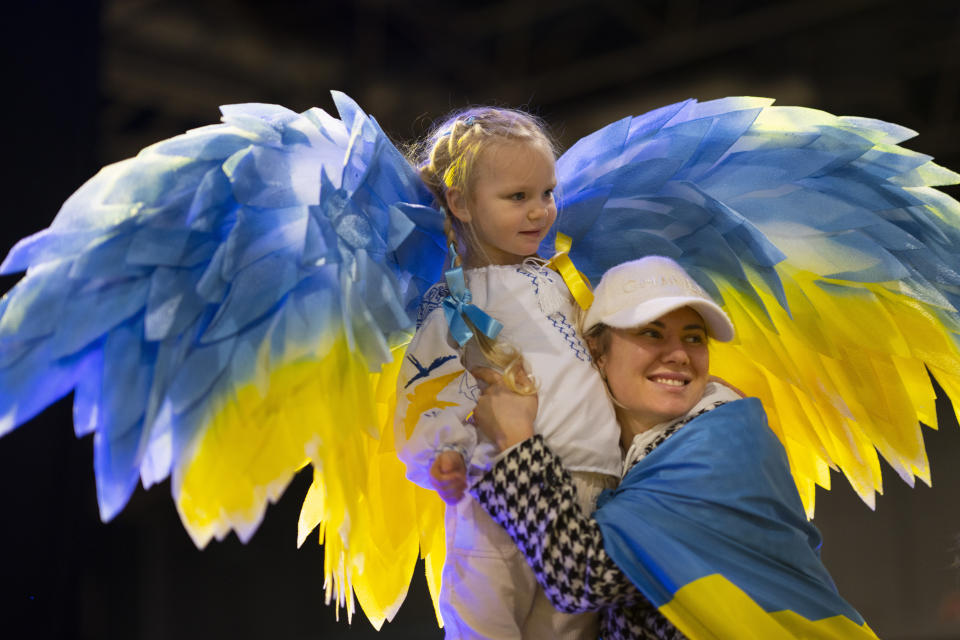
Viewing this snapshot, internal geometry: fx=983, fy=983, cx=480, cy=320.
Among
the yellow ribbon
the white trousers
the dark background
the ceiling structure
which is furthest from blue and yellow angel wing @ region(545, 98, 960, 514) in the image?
the ceiling structure

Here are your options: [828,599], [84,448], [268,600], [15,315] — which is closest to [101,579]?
[268,600]

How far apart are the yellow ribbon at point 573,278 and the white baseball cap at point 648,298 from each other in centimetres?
4

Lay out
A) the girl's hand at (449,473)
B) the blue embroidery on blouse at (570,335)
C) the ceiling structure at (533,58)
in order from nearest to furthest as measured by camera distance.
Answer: the girl's hand at (449,473) → the blue embroidery on blouse at (570,335) → the ceiling structure at (533,58)

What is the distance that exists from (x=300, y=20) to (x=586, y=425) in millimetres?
2810

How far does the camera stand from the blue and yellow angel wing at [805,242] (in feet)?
4.54

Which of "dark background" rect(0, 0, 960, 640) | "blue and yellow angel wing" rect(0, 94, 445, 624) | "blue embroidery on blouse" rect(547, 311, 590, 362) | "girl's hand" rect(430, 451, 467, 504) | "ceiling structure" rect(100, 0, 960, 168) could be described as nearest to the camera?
"blue and yellow angel wing" rect(0, 94, 445, 624)

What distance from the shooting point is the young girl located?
1.21 meters

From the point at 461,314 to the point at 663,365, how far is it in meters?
0.26

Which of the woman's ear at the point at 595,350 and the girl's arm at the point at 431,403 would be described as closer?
the girl's arm at the point at 431,403

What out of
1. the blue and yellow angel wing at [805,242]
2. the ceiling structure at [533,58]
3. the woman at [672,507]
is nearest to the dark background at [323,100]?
the ceiling structure at [533,58]

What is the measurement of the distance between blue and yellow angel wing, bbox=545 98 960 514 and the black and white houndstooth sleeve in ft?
1.31

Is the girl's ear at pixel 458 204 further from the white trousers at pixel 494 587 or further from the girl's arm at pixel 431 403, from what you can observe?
the white trousers at pixel 494 587

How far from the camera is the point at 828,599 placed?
3.60ft

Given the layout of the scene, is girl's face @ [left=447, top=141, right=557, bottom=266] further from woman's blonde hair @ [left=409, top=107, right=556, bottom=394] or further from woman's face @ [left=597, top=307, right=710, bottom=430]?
woman's face @ [left=597, top=307, right=710, bottom=430]
